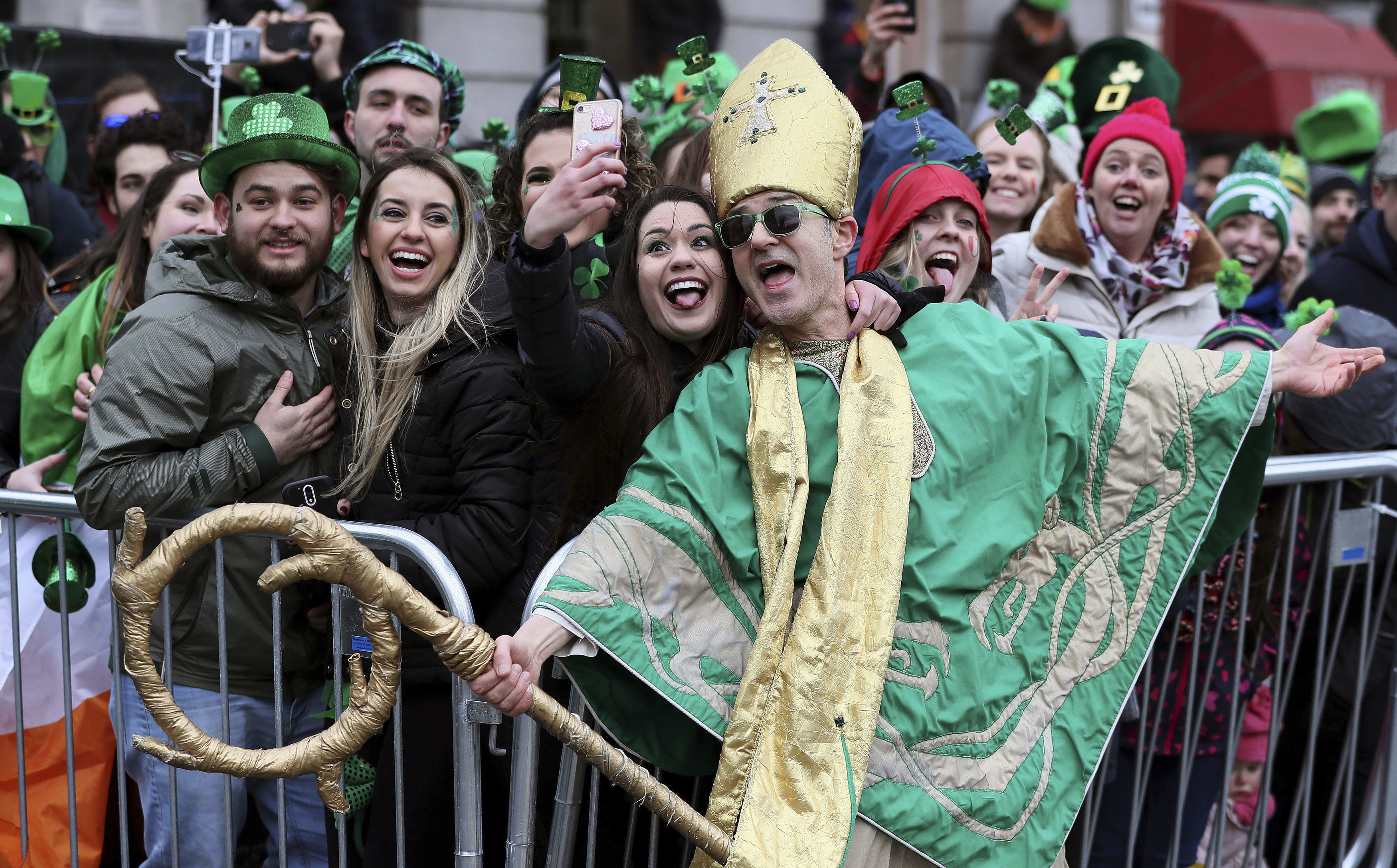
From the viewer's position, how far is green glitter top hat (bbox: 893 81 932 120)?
316cm

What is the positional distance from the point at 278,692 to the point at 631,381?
39.2 inches

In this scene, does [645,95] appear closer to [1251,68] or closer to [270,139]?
[270,139]

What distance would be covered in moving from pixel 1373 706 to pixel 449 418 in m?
2.83

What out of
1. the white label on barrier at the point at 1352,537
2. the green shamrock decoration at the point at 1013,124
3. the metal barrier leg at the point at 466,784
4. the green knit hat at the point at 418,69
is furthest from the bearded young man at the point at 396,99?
the white label on barrier at the point at 1352,537

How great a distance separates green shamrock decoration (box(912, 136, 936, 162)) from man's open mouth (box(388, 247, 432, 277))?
1281mm

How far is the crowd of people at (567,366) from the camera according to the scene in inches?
103

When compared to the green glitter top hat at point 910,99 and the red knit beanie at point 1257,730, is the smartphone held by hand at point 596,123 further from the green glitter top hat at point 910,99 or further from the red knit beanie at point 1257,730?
the red knit beanie at point 1257,730

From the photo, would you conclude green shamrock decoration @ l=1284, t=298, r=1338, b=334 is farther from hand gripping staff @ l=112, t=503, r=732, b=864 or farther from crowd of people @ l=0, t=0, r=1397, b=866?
hand gripping staff @ l=112, t=503, r=732, b=864

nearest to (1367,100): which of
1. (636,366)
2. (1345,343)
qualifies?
(1345,343)

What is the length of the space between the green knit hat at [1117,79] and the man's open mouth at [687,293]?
2.72 m

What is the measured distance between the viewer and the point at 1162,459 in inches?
110

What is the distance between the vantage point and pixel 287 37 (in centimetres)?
489

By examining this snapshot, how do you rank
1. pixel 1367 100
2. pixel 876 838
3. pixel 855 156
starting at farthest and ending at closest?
pixel 1367 100, pixel 855 156, pixel 876 838

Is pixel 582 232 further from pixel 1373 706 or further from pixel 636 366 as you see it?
pixel 1373 706
